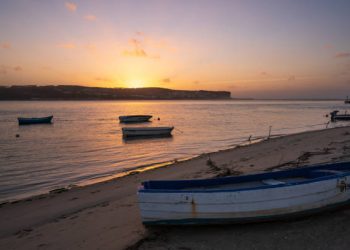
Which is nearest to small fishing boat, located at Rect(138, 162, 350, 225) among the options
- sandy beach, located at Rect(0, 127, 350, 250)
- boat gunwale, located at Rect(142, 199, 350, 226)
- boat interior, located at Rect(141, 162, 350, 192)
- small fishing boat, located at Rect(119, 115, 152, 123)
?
boat gunwale, located at Rect(142, 199, 350, 226)

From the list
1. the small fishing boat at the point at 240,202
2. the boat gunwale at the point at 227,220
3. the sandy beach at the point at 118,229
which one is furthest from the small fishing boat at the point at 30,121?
the boat gunwale at the point at 227,220

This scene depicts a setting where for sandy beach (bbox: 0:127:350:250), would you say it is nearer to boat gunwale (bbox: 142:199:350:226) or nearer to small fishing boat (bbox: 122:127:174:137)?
boat gunwale (bbox: 142:199:350:226)

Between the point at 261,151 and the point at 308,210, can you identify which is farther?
the point at 261,151

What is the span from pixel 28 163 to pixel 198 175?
11.8m

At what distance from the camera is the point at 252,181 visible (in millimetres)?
7434

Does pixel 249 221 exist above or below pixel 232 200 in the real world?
below

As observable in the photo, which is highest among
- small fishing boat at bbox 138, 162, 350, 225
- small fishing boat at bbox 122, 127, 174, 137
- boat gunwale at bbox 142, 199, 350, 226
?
small fishing boat at bbox 138, 162, 350, 225

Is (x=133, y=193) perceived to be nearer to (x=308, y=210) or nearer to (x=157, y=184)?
(x=157, y=184)

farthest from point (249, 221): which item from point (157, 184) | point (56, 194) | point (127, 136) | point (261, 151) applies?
point (127, 136)

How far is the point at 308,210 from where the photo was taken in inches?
245

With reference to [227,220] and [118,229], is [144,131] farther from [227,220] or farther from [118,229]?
[227,220]

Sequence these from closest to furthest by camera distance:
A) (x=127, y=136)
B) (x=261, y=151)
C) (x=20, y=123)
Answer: (x=261, y=151), (x=127, y=136), (x=20, y=123)

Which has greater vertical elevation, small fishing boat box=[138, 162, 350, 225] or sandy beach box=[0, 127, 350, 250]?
small fishing boat box=[138, 162, 350, 225]

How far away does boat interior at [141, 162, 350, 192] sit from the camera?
265 inches
